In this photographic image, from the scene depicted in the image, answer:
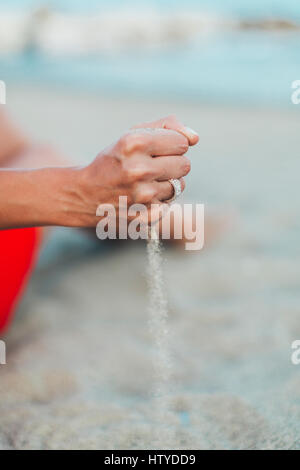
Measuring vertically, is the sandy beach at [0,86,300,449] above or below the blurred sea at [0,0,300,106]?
below

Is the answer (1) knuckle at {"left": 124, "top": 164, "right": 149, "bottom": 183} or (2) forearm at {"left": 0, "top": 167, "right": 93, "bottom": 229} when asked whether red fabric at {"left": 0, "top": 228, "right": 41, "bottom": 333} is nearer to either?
(2) forearm at {"left": 0, "top": 167, "right": 93, "bottom": 229}

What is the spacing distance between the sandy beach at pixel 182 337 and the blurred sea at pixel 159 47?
207 cm

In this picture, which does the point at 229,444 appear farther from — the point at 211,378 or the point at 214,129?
the point at 214,129

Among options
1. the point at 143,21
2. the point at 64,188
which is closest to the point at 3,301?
the point at 64,188

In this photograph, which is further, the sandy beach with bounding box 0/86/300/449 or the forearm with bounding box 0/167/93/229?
the sandy beach with bounding box 0/86/300/449

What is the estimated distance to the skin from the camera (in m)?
0.87

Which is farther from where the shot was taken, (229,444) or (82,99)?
(82,99)

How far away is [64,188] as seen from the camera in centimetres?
92

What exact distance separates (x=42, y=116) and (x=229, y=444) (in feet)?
11.4

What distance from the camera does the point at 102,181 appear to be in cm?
88
